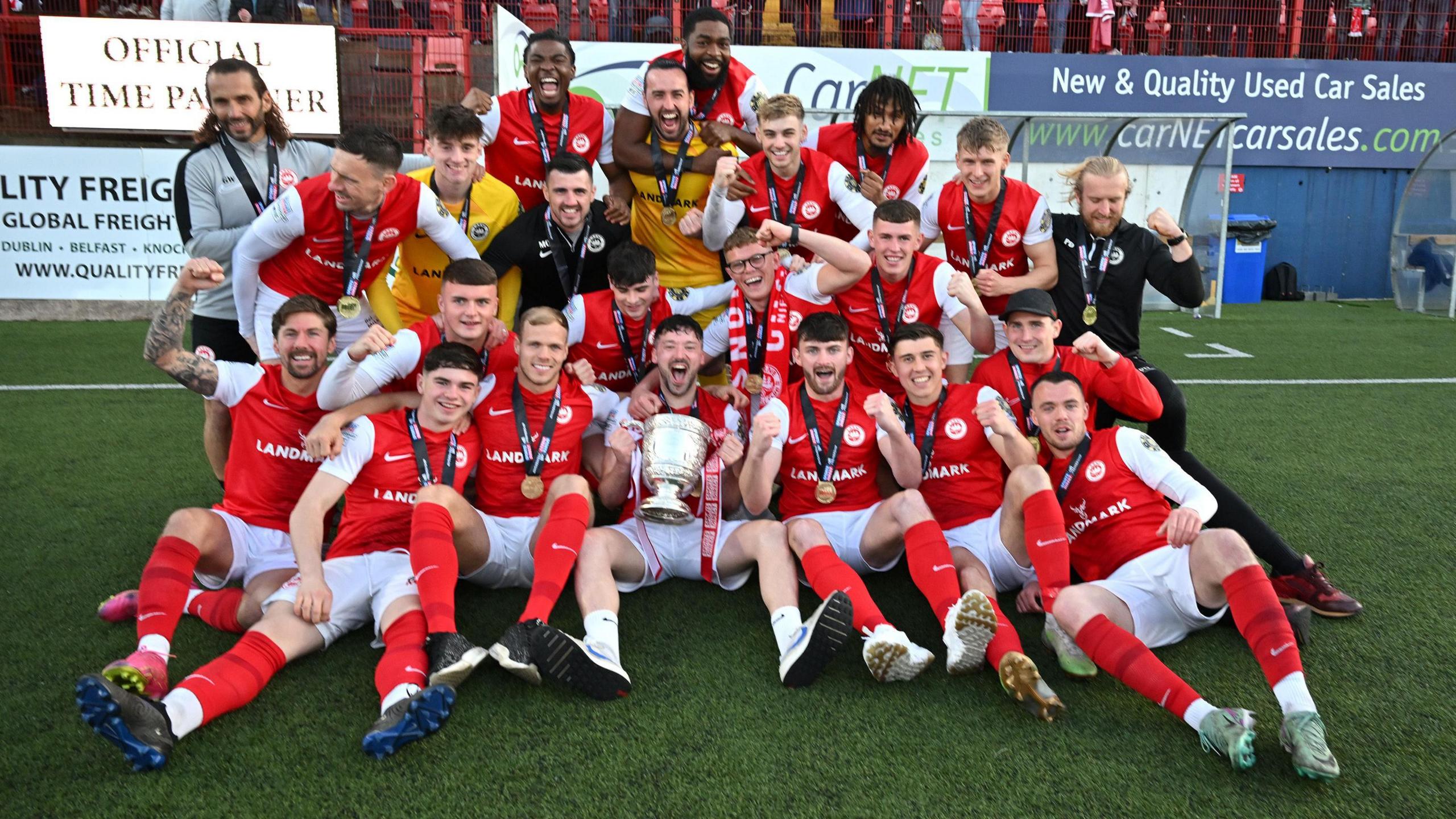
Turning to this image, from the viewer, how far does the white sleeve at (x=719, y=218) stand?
14.7 feet

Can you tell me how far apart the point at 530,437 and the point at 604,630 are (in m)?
0.87

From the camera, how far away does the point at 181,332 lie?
3490 mm

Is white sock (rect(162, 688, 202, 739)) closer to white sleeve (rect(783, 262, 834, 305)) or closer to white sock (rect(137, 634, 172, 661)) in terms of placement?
white sock (rect(137, 634, 172, 661))

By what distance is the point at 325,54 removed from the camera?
33.7ft

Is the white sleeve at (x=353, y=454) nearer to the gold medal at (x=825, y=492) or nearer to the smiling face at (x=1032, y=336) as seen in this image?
the gold medal at (x=825, y=492)

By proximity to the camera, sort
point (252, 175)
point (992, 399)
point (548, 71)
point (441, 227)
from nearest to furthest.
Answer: point (992, 399), point (441, 227), point (252, 175), point (548, 71)

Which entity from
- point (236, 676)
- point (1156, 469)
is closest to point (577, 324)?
point (236, 676)

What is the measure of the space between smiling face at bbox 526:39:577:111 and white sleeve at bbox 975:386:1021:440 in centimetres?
255

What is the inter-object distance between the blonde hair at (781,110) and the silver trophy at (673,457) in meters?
1.65

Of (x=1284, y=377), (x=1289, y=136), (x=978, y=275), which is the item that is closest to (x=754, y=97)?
(x=978, y=275)

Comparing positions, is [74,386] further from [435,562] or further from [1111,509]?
[1111,509]

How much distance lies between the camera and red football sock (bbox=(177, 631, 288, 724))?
8.89ft

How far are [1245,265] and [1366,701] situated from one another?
37.2 ft

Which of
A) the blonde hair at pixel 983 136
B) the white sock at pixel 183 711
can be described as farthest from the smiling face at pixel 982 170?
the white sock at pixel 183 711
